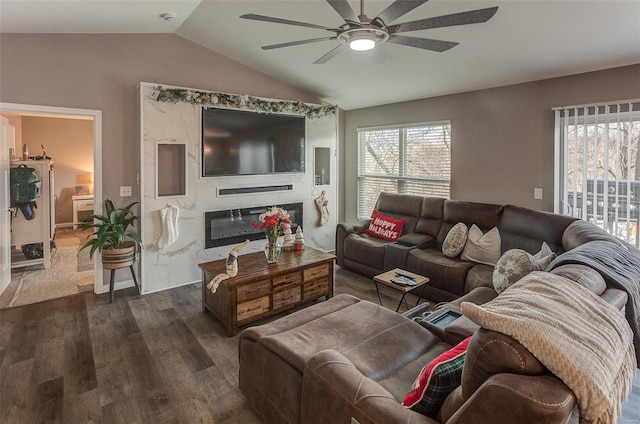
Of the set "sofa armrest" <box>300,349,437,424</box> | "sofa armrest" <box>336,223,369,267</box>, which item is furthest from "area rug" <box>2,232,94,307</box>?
"sofa armrest" <box>300,349,437,424</box>

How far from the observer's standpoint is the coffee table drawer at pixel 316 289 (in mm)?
3789

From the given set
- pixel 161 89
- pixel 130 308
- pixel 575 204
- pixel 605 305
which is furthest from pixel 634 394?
pixel 161 89

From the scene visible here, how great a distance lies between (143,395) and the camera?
244 centimetres

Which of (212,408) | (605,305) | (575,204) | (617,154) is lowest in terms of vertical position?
(212,408)

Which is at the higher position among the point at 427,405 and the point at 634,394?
the point at 427,405

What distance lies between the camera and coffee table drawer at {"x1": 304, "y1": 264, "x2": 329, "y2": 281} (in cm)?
376

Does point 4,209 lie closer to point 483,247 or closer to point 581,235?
point 483,247

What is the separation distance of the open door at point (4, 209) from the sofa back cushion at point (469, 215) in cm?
524

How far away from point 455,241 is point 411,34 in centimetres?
230

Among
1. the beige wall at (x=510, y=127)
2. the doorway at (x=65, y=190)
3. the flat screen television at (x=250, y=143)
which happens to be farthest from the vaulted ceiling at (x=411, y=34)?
the doorway at (x=65, y=190)

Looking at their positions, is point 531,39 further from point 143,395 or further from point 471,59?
point 143,395

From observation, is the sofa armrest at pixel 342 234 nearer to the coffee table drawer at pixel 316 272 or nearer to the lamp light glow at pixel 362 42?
the coffee table drawer at pixel 316 272

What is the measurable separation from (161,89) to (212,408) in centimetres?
348

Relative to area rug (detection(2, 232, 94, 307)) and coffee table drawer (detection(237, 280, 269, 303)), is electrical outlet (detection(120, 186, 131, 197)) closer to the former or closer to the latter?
area rug (detection(2, 232, 94, 307))
